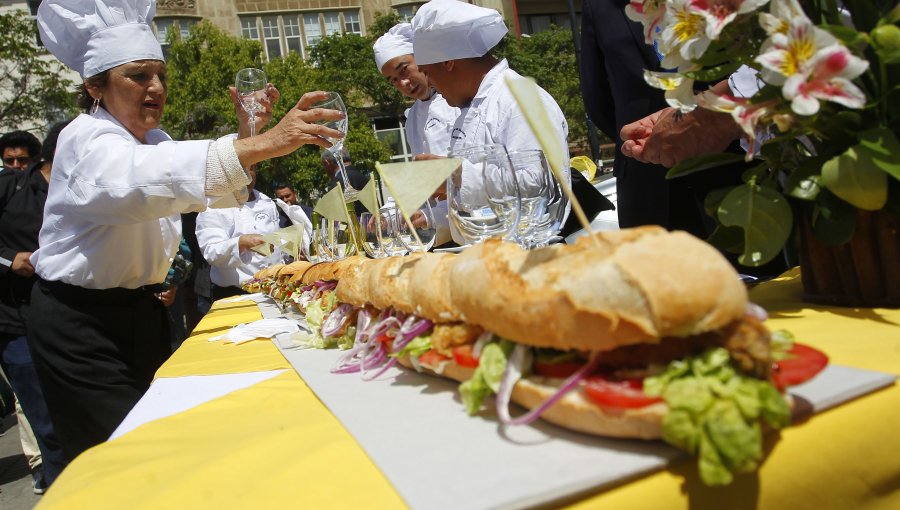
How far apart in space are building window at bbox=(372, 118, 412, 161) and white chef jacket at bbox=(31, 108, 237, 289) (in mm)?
30671

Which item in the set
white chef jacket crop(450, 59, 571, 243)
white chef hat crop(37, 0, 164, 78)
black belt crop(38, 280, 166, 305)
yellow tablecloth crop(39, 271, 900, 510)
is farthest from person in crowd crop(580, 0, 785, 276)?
black belt crop(38, 280, 166, 305)

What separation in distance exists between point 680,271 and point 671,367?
130 millimetres

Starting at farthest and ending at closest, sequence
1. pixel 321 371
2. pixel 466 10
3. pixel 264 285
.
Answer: pixel 264 285
pixel 466 10
pixel 321 371

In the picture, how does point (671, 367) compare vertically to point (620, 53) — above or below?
below

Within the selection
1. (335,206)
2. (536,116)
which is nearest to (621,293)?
(536,116)

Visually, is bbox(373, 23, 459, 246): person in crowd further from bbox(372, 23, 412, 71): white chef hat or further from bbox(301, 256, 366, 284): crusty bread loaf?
bbox(301, 256, 366, 284): crusty bread loaf

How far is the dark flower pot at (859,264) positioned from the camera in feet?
5.12

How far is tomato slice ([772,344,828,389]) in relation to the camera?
97cm

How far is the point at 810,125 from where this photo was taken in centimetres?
150

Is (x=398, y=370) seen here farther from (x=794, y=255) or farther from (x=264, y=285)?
(x=264, y=285)

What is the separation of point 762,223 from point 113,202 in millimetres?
2268

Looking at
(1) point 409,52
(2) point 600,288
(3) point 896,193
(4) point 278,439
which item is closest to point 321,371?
(4) point 278,439

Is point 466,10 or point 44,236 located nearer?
point 44,236

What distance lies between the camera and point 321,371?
5.75 ft
